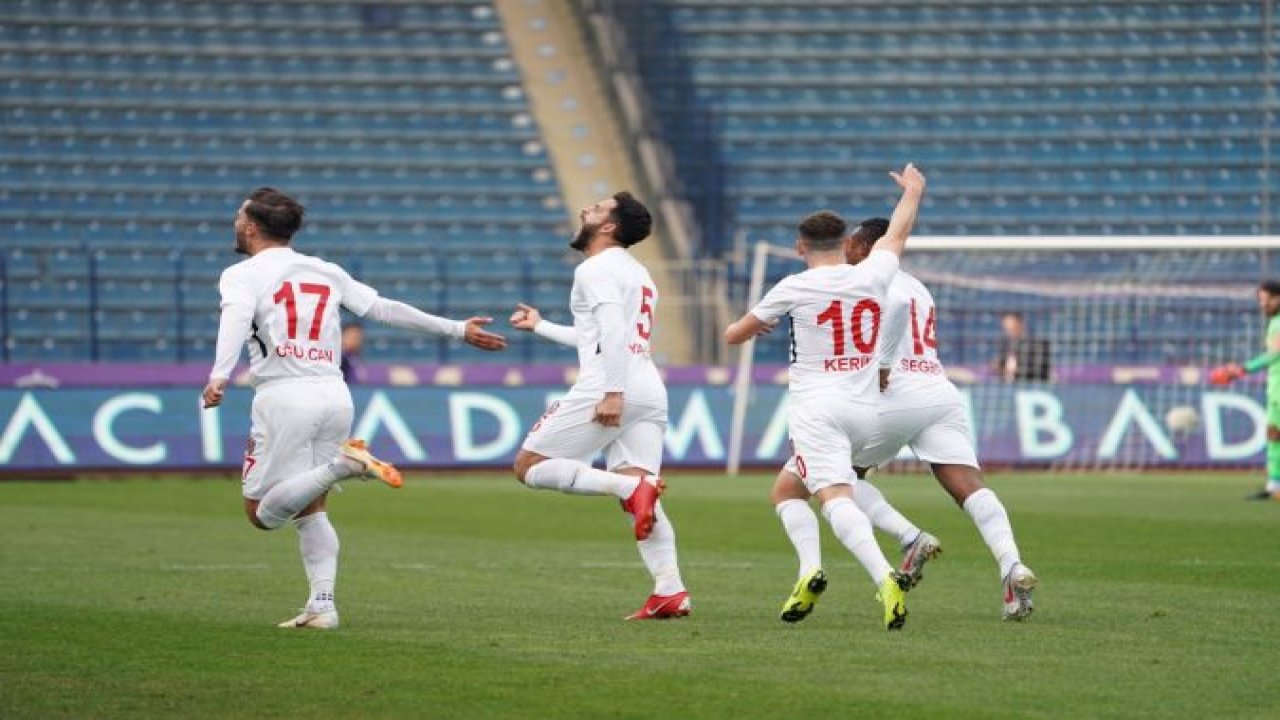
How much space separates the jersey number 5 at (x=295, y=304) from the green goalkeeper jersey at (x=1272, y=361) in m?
11.9

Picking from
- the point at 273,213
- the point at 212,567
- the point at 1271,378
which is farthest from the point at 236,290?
the point at 1271,378

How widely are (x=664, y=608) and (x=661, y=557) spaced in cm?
30

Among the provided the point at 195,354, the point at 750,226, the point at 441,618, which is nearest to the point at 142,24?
the point at 195,354

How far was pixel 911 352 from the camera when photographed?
1099 cm

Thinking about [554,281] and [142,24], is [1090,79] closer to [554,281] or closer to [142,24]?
[554,281]

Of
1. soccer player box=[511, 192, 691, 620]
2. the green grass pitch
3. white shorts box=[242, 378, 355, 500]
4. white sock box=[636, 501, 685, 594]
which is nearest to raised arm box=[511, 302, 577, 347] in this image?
soccer player box=[511, 192, 691, 620]

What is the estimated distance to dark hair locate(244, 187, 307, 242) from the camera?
10.1 metres

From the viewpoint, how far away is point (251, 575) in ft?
42.2

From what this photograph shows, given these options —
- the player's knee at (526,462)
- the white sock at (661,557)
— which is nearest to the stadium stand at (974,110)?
the player's knee at (526,462)

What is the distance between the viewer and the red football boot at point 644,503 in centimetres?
1033

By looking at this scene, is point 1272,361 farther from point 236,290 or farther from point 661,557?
point 236,290

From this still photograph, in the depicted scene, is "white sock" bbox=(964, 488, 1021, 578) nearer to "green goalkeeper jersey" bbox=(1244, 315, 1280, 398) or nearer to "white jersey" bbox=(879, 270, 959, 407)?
"white jersey" bbox=(879, 270, 959, 407)

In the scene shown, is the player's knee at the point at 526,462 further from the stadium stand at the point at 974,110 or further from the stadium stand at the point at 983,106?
the stadium stand at the point at 983,106

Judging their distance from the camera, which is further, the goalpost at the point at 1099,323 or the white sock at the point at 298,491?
the goalpost at the point at 1099,323
